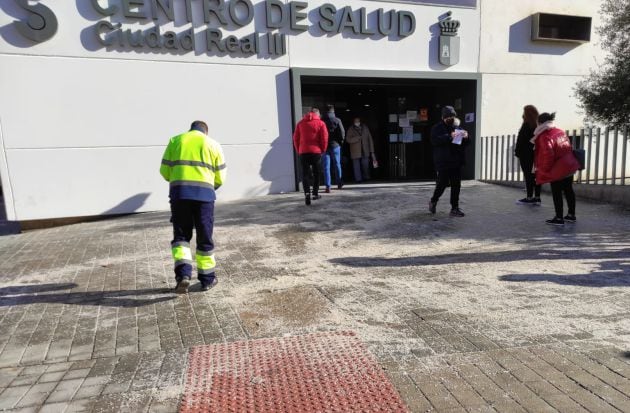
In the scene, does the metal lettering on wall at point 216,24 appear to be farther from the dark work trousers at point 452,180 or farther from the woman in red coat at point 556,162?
the woman in red coat at point 556,162

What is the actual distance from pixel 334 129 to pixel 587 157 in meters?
5.20

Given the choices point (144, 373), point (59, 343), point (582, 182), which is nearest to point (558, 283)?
point (144, 373)

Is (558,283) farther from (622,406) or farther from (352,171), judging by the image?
Result: (352,171)

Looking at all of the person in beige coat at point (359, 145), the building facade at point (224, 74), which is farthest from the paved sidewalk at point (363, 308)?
the person in beige coat at point (359, 145)

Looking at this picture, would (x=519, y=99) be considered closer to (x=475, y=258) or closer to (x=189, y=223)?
(x=475, y=258)

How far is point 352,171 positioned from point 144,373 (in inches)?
429

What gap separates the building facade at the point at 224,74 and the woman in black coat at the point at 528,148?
11.1 ft

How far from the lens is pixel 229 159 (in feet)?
31.3

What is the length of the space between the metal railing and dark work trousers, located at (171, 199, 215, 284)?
307 inches

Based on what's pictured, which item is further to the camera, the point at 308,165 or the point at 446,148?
the point at 308,165

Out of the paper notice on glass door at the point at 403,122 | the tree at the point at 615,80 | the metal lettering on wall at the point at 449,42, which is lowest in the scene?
the paper notice on glass door at the point at 403,122

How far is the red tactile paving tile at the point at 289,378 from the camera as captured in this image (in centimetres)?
252

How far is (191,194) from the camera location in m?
4.21

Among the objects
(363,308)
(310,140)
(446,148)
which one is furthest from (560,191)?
(363,308)
